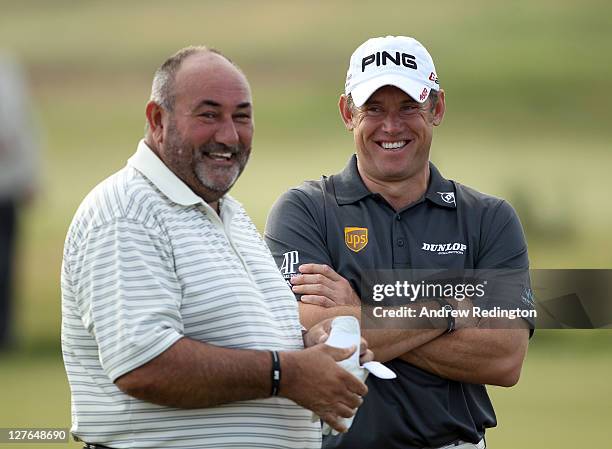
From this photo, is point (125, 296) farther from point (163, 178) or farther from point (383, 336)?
point (383, 336)

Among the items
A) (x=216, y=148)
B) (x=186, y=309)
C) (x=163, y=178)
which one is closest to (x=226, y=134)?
(x=216, y=148)

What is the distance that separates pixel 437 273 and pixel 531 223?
13262 millimetres

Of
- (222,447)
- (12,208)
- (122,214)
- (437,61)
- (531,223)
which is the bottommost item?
(222,447)

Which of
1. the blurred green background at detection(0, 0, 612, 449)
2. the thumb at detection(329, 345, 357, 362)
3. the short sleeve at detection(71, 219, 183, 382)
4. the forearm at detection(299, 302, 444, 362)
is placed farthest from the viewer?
the blurred green background at detection(0, 0, 612, 449)

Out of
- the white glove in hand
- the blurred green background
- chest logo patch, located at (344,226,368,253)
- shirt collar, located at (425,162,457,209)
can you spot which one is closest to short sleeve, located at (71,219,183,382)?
the white glove in hand

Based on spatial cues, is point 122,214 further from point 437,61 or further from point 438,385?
point 437,61

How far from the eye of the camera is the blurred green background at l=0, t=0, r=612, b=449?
15.1 meters

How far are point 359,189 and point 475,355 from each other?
21.2 inches

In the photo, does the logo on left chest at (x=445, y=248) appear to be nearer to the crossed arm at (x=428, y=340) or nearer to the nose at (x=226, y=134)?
the crossed arm at (x=428, y=340)

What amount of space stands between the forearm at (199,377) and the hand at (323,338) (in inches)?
10.9

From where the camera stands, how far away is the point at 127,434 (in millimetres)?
2287

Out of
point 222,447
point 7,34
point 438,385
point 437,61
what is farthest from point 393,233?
point 7,34

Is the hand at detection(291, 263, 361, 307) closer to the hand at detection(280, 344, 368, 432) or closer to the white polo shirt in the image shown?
the white polo shirt

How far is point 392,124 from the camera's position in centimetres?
305
